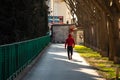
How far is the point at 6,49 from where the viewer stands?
1515 cm

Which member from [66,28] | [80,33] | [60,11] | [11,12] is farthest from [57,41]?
[11,12]

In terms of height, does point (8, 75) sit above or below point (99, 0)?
below

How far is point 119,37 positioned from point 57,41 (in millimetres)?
61794

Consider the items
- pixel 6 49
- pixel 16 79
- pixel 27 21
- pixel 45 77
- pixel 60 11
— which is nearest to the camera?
pixel 6 49

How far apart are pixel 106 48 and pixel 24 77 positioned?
51.3 feet

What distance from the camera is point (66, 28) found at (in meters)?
85.5

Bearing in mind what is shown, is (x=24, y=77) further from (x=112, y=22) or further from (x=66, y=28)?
(x=66, y=28)

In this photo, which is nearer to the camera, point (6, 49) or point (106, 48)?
point (6, 49)

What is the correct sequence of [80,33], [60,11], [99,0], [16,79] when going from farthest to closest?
[60,11] → [80,33] → [99,0] → [16,79]

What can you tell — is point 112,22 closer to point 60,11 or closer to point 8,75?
point 8,75

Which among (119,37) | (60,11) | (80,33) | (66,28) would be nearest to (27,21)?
(119,37)

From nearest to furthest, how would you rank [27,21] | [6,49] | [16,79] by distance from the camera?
[6,49], [16,79], [27,21]

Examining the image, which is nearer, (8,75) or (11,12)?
(8,75)

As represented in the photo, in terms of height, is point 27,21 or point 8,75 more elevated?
point 27,21
